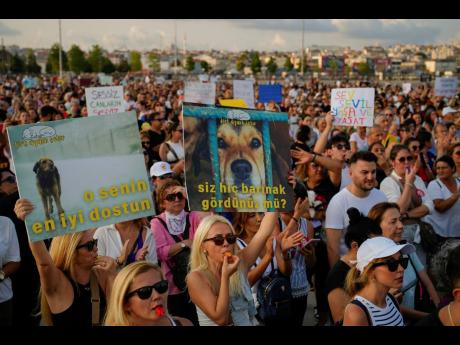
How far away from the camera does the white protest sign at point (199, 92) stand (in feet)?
40.1

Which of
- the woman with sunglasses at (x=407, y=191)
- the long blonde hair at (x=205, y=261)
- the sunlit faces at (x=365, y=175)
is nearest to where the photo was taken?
the long blonde hair at (x=205, y=261)

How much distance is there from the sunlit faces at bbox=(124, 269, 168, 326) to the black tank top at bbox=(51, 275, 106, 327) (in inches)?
22.5

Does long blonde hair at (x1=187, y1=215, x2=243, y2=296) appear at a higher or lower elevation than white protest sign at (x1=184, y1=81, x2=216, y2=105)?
lower

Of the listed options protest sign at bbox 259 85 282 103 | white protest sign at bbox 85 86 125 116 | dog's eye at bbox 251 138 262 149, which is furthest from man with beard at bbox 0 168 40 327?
protest sign at bbox 259 85 282 103

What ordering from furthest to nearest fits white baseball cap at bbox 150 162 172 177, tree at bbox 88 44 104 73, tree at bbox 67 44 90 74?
tree at bbox 88 44 104 73
tree at bbox 67 44 90 74
white baseball cap at bbox 150 162 172 177

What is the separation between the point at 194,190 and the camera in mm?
3428

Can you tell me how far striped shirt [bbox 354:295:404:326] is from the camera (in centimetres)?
308

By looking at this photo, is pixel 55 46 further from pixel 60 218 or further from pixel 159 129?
pixel 60 218

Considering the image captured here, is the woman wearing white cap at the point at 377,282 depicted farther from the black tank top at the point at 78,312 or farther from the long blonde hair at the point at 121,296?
the black tank top at the point at 78,312

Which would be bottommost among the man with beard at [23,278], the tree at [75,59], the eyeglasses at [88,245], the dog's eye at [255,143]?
the man with beard at [23,278]

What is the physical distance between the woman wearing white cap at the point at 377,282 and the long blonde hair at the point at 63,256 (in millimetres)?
1503

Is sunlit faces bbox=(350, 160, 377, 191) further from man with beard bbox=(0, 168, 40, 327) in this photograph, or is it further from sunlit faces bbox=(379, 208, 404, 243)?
man with beard bbox=(0, 168, 40, 327)

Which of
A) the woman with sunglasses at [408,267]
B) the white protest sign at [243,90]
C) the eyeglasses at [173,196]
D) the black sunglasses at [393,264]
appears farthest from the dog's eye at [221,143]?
the white protest sign at [243,90]

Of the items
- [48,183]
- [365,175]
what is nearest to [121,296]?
[48,183]
